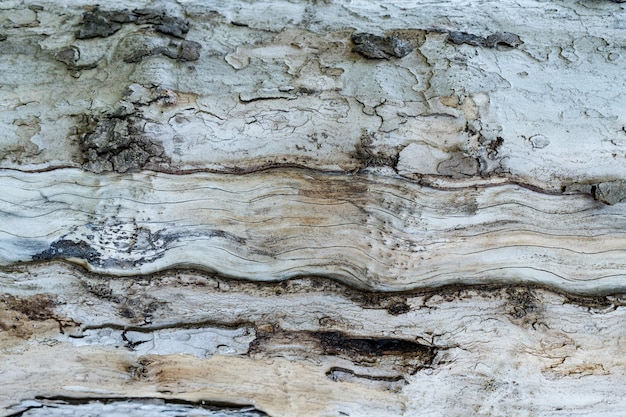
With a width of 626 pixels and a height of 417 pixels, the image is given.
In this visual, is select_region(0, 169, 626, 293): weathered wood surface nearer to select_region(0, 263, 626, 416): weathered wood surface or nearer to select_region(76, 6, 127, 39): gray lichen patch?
select_region(0, 263, 626, 416): weathered wood surface

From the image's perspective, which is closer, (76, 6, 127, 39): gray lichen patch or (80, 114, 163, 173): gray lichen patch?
(80, 114, 163, 173): gray lichen patch

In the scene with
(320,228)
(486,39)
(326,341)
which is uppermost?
(486,39)

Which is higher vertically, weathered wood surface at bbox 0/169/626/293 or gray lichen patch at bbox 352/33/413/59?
gray lichen patch at bbox 352/33/413/59

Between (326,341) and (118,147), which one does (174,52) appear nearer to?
(118,147)

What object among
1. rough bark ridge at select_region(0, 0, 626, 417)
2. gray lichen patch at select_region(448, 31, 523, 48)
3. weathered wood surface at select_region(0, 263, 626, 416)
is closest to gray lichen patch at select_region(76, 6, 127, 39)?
rough bark ridge at select_region(0, 0, 626, 417)

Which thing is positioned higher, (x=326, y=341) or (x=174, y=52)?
(x=174, y=52)

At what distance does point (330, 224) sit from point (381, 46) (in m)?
0.49

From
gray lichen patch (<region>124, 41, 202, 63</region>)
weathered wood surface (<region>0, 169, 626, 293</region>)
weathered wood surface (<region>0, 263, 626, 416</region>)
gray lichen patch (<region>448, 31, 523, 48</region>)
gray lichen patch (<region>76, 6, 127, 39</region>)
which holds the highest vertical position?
gray lichen patch (<region>448, 31, 523, 48</region>)

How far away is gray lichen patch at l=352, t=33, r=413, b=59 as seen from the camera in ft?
4.29

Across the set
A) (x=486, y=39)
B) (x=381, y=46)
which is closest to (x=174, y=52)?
(x=381, y=46)

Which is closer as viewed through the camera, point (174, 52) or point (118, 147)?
point (118, 147)

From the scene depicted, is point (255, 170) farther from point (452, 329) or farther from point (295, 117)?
point (452, 329)

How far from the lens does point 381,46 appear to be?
132cm

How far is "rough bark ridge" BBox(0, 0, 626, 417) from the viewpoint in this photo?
1.16 meters
